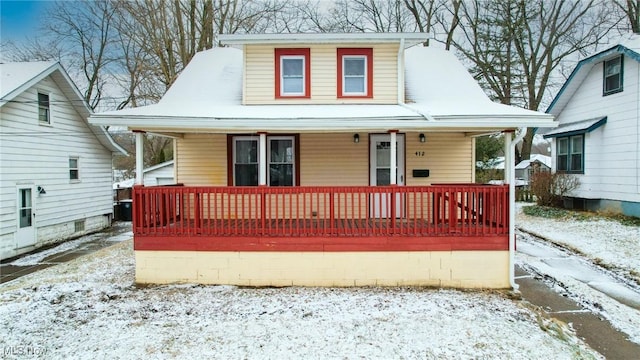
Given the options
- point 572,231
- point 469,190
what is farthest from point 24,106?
point 572,231

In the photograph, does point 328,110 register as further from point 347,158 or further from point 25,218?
point 25,218

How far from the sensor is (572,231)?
1062cm

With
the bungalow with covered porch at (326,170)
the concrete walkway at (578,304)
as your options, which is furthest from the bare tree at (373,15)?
the concrete walkway at (578,304)

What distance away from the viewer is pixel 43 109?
11.3m

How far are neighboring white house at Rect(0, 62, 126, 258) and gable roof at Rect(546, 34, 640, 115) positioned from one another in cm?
1816

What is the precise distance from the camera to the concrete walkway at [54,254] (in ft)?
27.9

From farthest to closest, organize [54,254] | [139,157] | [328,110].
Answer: [54,254]
[328,110]
[139,157]

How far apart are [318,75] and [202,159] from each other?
3.48 metres

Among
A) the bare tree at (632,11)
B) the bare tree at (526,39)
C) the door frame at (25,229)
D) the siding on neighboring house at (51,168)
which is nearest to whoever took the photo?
the siding on neighboring house at (51,168)

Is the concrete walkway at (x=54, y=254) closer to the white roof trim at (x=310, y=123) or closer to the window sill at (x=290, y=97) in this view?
the white roof trim at (x=310, y=123)

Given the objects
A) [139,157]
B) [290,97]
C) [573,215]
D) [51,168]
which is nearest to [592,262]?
[573,215]

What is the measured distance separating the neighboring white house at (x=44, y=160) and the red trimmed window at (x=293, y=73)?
7382mm

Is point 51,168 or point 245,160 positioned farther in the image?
point 51,168

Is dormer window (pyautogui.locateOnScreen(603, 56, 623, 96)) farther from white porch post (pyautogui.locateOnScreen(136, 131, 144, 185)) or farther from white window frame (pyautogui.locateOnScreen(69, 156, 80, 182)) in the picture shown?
white window frame (pyautogui.locateOnScreen(69, 156, 80, 182))
